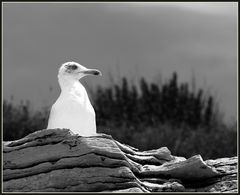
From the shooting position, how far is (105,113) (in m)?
16.9

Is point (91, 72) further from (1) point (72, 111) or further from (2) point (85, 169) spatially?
(2) point (85, 169)

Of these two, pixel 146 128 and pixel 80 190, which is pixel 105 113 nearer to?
pixel 146 128

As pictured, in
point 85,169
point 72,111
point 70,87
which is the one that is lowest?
point 85,169

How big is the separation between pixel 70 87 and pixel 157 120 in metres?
10.8

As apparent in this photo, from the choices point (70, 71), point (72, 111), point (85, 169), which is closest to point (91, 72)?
point (70, 71)

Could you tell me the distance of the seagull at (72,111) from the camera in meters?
6.07

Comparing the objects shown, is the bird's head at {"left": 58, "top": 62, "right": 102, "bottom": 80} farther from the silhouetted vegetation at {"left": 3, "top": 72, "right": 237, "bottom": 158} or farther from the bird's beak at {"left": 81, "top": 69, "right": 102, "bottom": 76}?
the silhouetted vegetation at {"left": 3, "top": 72, "right": 237, "bottom": 158}

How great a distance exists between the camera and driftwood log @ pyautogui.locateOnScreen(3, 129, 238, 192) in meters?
5.42

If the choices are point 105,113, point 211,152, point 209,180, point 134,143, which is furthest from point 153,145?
point 209,180

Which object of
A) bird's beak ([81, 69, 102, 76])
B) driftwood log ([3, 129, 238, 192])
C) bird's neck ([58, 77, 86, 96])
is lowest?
driftwood log ([3, 129, 238, 192])

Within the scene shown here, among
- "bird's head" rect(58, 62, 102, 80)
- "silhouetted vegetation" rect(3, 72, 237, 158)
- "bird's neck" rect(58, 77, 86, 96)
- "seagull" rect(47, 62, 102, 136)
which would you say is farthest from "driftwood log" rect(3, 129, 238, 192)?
"silhouetted vegetation" rect(3, 72, 237, 158)

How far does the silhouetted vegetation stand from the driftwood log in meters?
8.47

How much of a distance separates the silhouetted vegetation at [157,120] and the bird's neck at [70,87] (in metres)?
8.22

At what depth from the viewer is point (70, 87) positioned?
6.38 m
